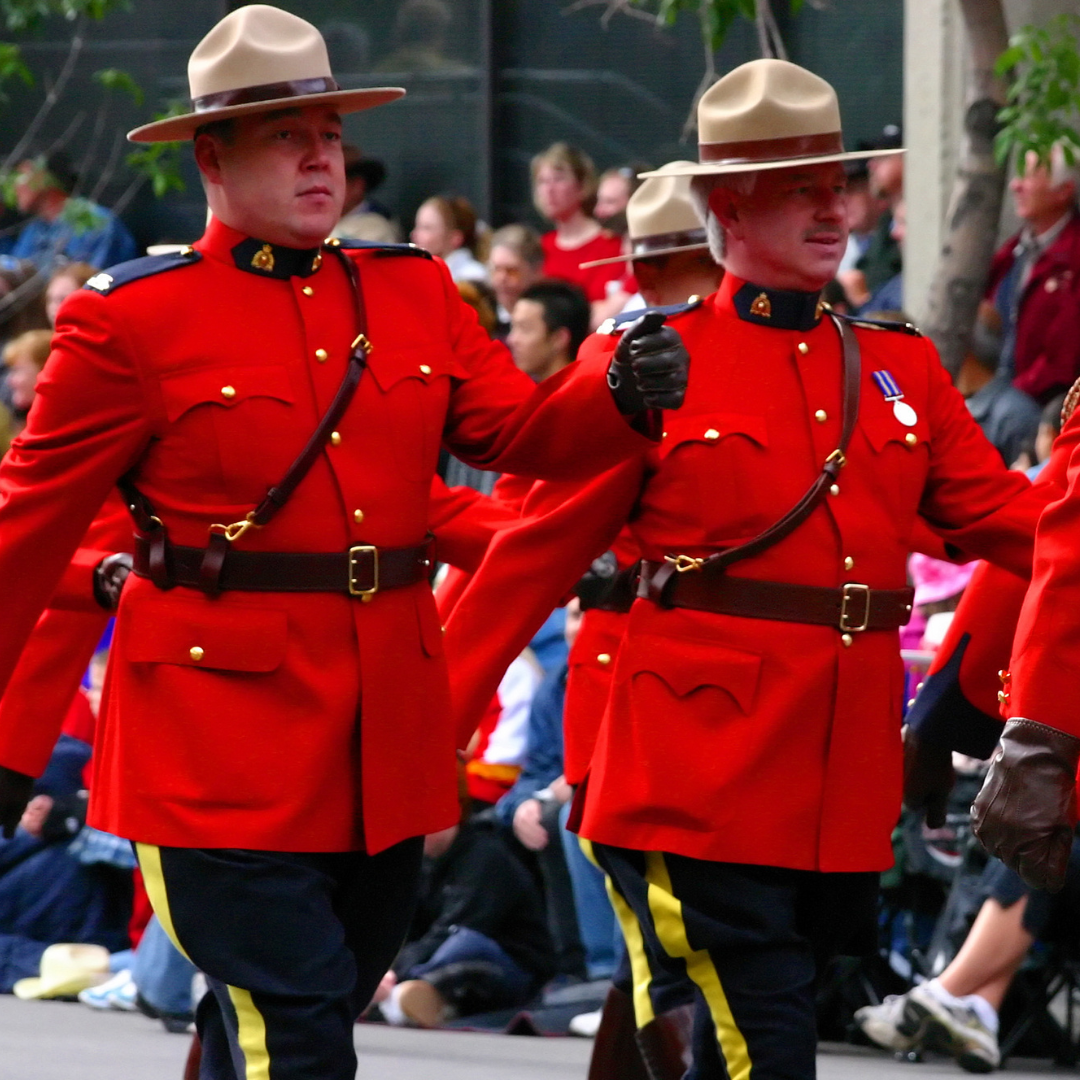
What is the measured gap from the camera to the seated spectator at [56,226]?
12031 mm

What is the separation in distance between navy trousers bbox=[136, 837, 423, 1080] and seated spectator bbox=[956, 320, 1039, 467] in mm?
4062

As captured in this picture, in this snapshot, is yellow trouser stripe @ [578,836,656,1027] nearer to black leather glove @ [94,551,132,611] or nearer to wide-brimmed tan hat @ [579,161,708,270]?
black leather glove @ [94,551,132,611]

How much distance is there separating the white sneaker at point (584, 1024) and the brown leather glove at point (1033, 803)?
3.68 meters

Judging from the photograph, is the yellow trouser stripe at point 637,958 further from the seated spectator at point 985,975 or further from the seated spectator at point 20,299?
the seated spectator at point 20,299

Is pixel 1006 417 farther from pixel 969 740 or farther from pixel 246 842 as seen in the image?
pixel 246 842

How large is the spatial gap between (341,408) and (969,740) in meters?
1.40

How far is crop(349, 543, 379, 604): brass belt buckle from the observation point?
13.6ft

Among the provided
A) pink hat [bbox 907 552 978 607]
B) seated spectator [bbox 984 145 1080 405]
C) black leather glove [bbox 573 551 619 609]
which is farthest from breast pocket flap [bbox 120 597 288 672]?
seated spectator [bbox 984 145 1080 405]

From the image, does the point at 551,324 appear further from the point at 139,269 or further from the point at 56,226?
the point at 56,226

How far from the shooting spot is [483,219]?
42.3 ft

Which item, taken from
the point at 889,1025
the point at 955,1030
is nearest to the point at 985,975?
the point at 955,1030

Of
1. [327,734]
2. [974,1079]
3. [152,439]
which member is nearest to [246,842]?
[327,734]

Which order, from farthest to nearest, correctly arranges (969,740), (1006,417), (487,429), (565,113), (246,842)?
(565,113)
(1006,417)
(969,740)
(487,429)
(246,842)

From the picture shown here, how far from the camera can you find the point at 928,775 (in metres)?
4.80
